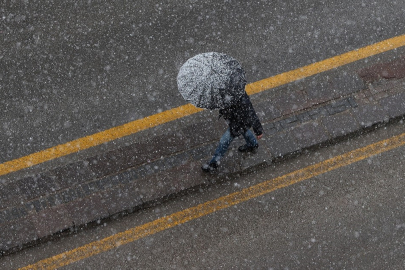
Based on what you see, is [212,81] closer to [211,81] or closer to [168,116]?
[211,81]

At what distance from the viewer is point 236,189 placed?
6715 millimetres

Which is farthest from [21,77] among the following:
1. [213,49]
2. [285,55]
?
[285,55]

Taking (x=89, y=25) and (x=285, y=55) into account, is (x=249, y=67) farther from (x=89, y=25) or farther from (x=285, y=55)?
(x=89, y=25)

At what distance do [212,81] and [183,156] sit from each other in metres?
1.96

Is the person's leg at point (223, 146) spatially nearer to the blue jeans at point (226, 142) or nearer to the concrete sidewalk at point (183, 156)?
the blue jeans at point (226, 142)

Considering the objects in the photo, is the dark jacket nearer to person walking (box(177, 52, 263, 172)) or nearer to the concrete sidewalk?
person walking (box(177, 52, 263, 172))

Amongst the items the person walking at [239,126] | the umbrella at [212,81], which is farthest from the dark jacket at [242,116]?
the umbrella at [212,81]

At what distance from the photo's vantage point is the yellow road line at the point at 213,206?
6.34 meters

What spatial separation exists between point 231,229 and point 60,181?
7.47 feet

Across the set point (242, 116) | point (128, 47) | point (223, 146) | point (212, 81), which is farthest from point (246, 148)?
point (128, 47)

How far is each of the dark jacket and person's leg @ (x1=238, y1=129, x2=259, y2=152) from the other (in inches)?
9.0

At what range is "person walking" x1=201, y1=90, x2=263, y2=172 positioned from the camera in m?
5.60

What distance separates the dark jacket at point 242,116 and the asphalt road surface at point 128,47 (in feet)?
5.03

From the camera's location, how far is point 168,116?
23.4ft
